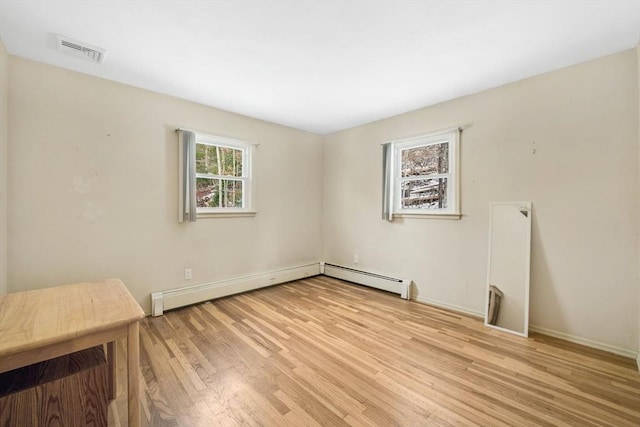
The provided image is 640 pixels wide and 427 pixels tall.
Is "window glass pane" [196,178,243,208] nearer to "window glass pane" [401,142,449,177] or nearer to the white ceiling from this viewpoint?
the white ceiling

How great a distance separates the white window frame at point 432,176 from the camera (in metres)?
3.03

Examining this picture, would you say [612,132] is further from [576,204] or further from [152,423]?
[152,423]

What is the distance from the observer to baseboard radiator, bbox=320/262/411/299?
343 cm

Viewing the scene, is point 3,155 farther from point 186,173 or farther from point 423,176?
point 423,176

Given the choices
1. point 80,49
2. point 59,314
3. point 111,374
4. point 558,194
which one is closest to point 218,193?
point 80,49

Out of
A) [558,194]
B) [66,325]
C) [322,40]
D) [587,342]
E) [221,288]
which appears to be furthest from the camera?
[221,288]

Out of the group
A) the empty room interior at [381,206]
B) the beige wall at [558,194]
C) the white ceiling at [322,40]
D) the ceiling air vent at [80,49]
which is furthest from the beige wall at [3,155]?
the beige wall at [558,194]

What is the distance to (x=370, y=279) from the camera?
3.85 m

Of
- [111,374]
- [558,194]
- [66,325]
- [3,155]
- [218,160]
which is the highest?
[218,160]

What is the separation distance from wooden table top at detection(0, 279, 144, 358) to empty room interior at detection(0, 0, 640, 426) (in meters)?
0.01

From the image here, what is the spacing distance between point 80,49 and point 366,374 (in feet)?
11.1

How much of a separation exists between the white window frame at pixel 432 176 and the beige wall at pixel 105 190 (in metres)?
2.06

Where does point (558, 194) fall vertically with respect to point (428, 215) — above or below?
above

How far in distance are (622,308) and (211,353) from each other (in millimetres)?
3413
